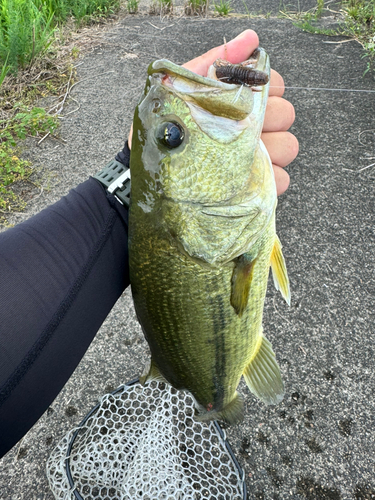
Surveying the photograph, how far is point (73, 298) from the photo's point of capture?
151 cm

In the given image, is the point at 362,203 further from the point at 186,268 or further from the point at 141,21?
the point at 141,21

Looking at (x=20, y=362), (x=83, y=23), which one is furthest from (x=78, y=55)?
(x=20, y=362)

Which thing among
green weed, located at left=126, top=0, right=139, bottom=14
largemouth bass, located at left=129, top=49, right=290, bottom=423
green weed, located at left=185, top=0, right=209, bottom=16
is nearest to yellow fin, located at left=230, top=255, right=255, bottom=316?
largemouth bass, located at left=129, top=49, right=290, bottom=423

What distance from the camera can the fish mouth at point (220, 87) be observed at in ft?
3.56

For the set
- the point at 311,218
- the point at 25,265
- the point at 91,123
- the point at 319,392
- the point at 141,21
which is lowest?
the point at 319,392

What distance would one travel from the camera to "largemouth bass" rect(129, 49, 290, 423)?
45.1 inches

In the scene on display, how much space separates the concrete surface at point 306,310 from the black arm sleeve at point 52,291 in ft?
2.80

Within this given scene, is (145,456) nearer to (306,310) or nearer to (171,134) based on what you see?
(306,310)

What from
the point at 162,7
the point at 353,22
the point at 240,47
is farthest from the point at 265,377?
the point at 162,7

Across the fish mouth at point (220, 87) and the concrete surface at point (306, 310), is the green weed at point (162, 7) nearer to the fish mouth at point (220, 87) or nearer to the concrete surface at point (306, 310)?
the concrete surface at point (306, 310)

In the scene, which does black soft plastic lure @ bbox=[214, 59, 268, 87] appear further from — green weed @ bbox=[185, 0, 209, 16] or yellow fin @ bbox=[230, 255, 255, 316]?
green weed @ bbox=[185, 0, 209, 16]

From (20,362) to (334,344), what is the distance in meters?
2.00

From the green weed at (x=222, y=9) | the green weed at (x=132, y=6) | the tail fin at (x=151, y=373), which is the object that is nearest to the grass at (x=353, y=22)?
the green weed at (x=222, y=9)

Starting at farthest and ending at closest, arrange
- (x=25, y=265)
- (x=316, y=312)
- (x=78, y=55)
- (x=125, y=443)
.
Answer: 1. (x=78, y=55)
2. (x=316, y=312)
3. (x=125, y=443)
4. (x=25, y=265)
